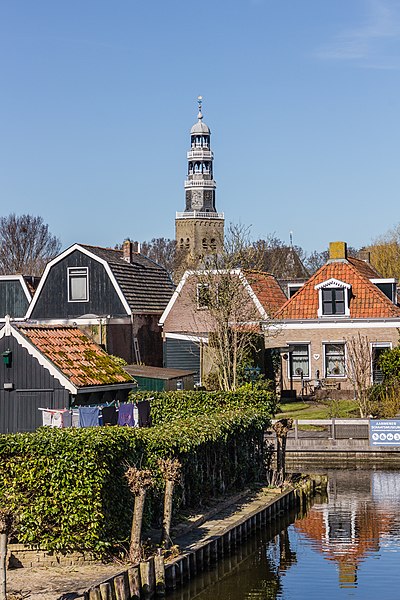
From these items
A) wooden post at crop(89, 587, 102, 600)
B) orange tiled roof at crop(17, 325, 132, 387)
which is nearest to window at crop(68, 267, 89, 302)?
orange tiled roof at crop(17, 325, 132, 387)

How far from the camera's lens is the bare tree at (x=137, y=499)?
65.6 feet

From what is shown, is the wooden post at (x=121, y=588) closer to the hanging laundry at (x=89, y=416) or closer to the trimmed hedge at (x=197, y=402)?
the hanging laundry at (x=89, y=416)

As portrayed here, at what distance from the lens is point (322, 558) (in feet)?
79.4

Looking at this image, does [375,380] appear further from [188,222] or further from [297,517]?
[188,222]

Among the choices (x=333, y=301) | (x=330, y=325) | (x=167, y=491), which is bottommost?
(x=167, y=491)

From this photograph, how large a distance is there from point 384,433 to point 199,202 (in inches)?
4079

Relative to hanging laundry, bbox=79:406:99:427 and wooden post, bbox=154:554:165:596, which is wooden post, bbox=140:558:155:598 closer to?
wooden post, bbox=154:554:165:596

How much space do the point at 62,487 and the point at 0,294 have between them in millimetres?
36432

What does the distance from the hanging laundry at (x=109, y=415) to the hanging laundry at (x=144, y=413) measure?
148 cm

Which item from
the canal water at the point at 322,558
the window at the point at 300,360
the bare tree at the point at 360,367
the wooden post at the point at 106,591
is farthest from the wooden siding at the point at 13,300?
the wooden post at the point at 106,591

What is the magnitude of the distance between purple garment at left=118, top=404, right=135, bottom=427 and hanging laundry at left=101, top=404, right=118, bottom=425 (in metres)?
0.47

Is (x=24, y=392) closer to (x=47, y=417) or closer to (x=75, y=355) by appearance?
(x=47, y=417)

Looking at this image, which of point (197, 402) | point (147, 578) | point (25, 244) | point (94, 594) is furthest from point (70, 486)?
point (25, 244)

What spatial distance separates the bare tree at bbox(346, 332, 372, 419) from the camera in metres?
40.7
